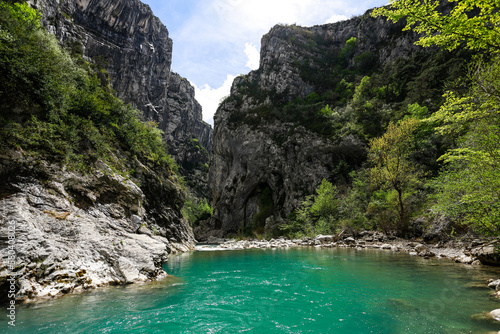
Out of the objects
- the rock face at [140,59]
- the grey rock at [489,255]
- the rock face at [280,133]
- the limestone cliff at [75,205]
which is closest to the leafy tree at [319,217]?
the rock face at [280,133]

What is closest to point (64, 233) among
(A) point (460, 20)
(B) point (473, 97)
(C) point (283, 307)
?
(C) point (283, 307)

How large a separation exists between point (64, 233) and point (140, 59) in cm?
8148

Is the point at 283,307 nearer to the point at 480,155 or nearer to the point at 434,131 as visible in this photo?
the point at 480,155

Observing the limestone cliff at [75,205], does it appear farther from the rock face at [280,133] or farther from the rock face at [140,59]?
the rock face at [140,59]

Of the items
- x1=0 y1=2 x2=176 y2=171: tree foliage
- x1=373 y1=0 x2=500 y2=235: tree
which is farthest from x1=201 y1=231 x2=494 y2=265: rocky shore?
x1=0 y1=2 x2=176 y2=171: tree foliage

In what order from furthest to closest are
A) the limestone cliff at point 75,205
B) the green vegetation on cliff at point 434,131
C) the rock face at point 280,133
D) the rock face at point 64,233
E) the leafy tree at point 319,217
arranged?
the rock face at point 280,133 → the leafy tree at point 319,217 → the limestone cliff at point 75,205 → the green vegetation on cliff at point 434,131 → the rock face at point 64,233

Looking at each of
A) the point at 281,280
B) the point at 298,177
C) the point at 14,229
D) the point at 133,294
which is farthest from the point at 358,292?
the point at 298,177

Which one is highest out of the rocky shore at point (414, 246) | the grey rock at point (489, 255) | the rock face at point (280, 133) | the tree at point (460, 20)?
the rock face at point (280, 133)

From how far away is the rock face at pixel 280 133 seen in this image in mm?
44938

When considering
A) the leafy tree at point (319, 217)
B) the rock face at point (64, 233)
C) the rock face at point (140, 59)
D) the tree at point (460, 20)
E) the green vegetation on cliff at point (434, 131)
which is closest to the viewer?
the tree at point (460, 20)

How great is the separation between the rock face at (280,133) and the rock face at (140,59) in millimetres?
31923

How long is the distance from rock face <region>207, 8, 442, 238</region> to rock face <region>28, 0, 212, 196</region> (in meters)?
31.9

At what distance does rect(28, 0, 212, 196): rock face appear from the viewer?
6269 cm

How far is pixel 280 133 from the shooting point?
52.1 m
